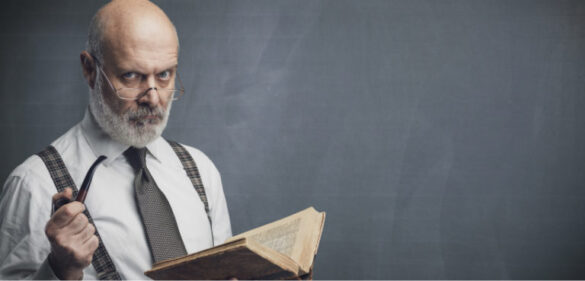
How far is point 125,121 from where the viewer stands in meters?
1.04

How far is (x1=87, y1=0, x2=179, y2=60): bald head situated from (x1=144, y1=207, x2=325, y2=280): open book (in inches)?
18.9

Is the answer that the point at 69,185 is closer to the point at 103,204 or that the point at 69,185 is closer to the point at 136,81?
the point at 103,204

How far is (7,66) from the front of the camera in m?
1.59

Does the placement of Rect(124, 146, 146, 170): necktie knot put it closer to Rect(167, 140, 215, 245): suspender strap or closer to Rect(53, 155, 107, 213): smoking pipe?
Rect(167, 140, 215, 245): suspender strap

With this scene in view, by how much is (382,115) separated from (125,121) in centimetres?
91

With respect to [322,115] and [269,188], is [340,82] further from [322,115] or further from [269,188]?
[269,188]

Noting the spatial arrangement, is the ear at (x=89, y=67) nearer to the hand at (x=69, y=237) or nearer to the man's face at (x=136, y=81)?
the man's face at (x=136, y=81)

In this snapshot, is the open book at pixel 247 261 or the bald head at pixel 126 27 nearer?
the open book at pixel 247 261

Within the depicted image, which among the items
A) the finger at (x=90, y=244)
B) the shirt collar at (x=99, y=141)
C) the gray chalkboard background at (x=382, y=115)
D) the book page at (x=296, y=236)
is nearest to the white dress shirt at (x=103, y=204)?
the shirt collar at (x=99, y=141)

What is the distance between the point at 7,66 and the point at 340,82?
1.13 meters

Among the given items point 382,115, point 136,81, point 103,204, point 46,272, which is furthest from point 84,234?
point 382,115

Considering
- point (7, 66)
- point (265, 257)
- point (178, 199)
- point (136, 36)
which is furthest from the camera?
point (7, 66)

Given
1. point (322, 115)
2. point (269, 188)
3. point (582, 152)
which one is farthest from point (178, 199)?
point (582, 152)

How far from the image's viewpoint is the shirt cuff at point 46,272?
866mm
